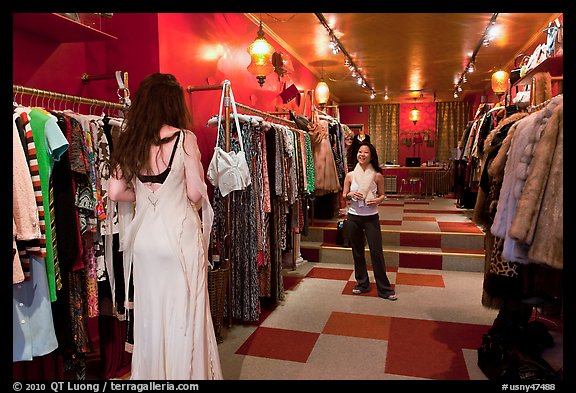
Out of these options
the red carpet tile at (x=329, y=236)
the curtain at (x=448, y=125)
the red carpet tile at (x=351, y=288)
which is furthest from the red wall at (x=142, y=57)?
the curtain at (x=448, y=125)

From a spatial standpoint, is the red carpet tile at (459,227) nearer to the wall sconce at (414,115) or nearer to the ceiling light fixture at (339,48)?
the ceiling light fixture at (339,48)

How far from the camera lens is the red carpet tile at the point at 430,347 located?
117 inches

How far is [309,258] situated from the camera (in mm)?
6242

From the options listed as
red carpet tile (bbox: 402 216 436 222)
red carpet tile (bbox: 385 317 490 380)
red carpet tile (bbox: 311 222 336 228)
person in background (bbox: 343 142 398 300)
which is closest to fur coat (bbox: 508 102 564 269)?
red carpet tile (bbox: 385 317 490 380)

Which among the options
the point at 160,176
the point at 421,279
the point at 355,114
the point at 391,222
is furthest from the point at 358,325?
the point at 355,114

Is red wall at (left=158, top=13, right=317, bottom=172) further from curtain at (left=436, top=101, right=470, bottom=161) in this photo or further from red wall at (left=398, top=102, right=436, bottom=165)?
curtain at (left=436, top=101, right=470, bottom=161)

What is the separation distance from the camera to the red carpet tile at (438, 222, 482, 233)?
638 cm

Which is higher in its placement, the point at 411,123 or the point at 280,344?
the point at 411,123

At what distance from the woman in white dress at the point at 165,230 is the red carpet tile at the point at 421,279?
3428mm

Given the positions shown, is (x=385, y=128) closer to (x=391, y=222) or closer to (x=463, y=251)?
(x=391, y=222)

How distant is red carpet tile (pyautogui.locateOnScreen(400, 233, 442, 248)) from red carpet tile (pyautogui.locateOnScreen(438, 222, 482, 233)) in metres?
0.35

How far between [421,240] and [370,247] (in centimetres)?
203

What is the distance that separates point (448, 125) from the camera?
46.3 feet
